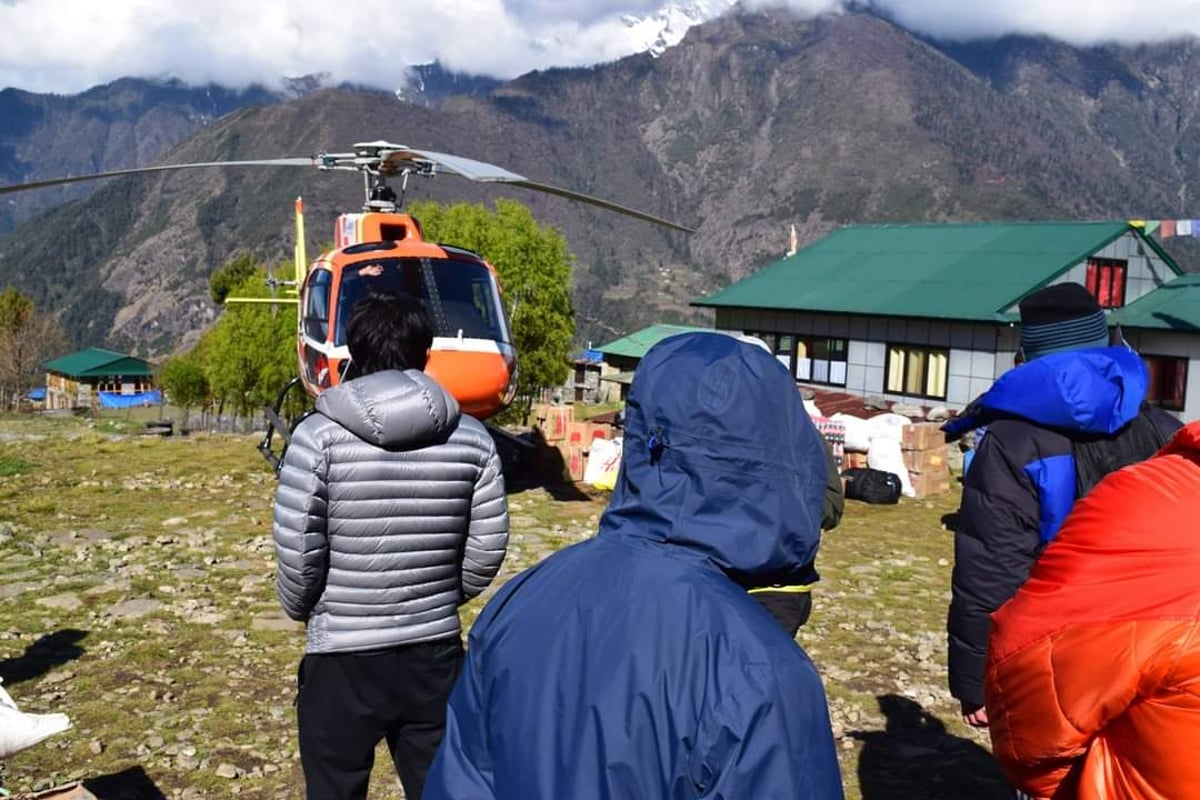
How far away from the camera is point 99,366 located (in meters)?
86.9

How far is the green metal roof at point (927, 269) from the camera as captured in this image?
21375 millimetres

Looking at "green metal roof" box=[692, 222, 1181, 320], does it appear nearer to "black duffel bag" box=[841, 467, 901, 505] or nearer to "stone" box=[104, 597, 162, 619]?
"black duffel bag" box=[841, 467, 901, 505]

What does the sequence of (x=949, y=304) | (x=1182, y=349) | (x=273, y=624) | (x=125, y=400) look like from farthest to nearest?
(x=125, y=400)
(x=949, y=304)
(x=1182, y=349)
(x=273, y=624)

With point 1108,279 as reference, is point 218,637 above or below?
below

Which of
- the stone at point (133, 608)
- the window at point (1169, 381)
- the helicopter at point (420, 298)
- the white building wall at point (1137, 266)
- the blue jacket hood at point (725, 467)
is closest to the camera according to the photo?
the blue jacket hood at point (725, 467)

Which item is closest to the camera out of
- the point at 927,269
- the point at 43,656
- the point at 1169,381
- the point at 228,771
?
the point at 228,771

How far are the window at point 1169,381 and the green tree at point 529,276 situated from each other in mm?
13597

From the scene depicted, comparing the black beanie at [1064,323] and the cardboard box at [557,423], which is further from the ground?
the black beanie at [1064,323]

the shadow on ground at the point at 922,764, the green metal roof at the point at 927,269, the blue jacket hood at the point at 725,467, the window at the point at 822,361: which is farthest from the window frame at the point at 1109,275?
the blue jacket hood at the point at 725,467

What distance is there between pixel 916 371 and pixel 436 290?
47.5 ft

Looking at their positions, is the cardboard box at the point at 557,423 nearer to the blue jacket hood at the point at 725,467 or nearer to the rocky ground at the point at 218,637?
the rocky ground at the point at 218,637

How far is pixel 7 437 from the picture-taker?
17.5m

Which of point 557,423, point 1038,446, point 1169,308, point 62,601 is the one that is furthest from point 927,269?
Answer: point 1038,446

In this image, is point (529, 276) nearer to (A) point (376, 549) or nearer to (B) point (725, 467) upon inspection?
(A) point (376, 549)
